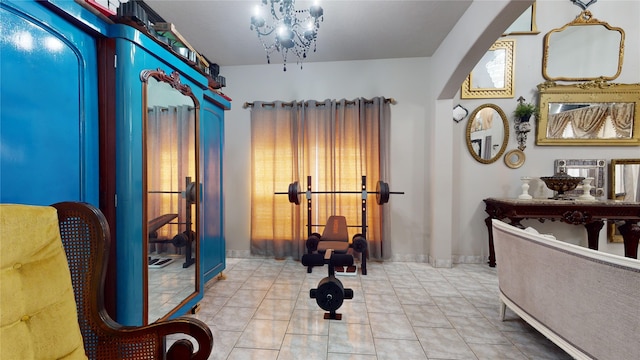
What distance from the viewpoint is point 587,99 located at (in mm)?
3365

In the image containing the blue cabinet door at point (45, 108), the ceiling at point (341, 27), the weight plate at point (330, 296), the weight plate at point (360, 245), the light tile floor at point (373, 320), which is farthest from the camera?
the weight plate at point (360, 245)

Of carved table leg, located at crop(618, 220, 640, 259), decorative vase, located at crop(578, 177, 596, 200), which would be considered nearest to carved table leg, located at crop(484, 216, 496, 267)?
decorative vase, located at crop(578, 177, 596, 200)

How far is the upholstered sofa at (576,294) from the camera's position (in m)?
1.19

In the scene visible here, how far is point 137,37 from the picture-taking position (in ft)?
4.94

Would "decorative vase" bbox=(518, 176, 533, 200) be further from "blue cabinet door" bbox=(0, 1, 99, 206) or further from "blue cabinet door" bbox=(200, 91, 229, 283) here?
"blue cabinet door" bbox=(0, 1, 99, 206)

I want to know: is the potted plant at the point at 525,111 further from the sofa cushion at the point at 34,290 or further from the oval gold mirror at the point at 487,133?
the sofa cushion at the point at 34,290

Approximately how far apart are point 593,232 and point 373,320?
3.17 metres

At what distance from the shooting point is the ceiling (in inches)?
99.3

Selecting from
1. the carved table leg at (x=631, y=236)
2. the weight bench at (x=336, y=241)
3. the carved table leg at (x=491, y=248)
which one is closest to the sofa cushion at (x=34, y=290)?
the weight bench at (x=336, y=241)

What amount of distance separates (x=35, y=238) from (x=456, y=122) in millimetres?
4169

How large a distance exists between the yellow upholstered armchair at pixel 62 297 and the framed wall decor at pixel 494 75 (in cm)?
416

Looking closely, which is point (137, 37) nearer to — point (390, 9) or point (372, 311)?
point (390, 9)

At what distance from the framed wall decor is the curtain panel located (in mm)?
1249

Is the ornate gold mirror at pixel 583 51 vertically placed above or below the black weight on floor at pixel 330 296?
above
